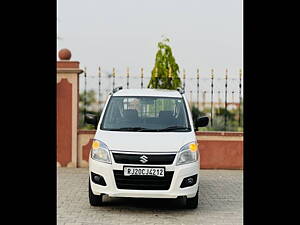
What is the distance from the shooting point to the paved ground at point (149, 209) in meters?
6.31

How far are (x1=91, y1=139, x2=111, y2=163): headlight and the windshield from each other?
0.48m

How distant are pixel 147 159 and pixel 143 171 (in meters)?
0.19

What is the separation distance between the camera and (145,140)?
6.61 m

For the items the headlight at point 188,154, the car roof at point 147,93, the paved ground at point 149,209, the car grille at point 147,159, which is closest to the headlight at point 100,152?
the car grille at point 147,159

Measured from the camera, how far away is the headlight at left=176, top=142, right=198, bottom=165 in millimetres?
→ 6492

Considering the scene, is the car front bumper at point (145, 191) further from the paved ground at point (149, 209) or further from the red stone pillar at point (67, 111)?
the red stone pillar at point (67, 111)

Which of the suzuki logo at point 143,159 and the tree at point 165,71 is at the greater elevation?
the tree at point 165,71

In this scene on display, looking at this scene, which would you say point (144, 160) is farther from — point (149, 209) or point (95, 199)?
point (95, 199)

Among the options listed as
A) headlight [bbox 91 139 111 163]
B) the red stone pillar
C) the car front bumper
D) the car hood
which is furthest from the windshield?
the red stone pillar

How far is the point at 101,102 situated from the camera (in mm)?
11594
